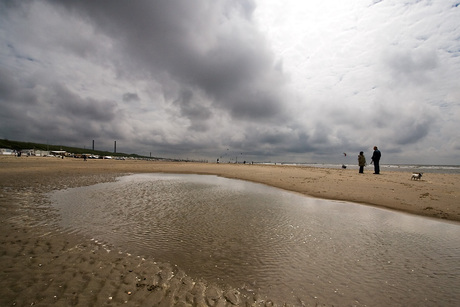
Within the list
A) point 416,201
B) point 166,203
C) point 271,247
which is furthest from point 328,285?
point 416,201

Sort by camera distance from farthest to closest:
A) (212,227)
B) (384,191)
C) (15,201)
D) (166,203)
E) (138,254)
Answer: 1. (384,191)
2. (166,203)
3. (15,201)
4. (212,227)
5. (138,254)

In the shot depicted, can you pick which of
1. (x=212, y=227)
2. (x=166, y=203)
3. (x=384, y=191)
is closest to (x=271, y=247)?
(x=212, y=227)

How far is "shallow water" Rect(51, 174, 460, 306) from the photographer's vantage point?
3.96 meters

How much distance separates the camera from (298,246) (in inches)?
232

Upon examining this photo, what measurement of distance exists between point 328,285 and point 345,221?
5094mm

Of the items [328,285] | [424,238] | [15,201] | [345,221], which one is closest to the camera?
[328,285]

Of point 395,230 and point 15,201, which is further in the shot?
point 15,201

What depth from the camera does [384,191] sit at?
1416 cm

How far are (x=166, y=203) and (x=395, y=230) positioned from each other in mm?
9928

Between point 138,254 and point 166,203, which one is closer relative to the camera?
point 138,254

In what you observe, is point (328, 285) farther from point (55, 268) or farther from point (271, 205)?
point (271, 205)

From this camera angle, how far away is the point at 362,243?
6.19 metres

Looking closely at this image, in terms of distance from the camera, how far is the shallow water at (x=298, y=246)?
3.96m

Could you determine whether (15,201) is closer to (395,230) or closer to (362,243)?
(362,243)
